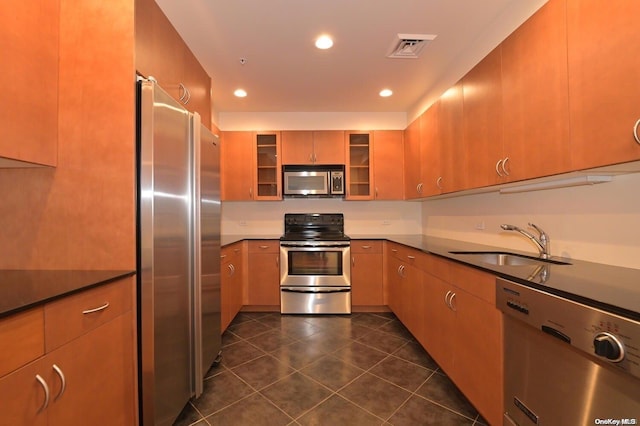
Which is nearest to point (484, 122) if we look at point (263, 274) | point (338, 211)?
point (338, 211)

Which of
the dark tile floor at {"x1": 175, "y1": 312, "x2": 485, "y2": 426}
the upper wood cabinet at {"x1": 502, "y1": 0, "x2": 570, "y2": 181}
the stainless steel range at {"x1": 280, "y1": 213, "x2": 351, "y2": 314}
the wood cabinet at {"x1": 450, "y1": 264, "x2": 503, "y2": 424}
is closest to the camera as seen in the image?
the upper wood cabinet at {"x1": 502, "y1": 0, "x2": 570, "y2": 181}

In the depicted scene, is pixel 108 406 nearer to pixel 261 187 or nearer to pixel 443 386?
pixel 443 386

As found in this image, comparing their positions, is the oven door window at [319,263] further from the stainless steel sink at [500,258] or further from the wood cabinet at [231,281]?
the stainless steel sink at [500,258]

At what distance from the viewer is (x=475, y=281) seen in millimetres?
1588

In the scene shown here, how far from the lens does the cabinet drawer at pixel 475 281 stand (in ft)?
4.76

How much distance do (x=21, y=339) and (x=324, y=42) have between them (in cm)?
240

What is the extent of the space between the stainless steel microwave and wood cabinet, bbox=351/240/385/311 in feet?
2.51

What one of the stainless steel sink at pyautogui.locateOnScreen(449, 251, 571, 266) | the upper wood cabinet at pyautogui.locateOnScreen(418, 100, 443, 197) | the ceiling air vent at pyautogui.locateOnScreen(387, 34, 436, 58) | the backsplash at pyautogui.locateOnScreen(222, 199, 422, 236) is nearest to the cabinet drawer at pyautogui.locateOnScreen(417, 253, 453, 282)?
the stainless steel sink at pyautogui.locateOnScreen(449, 251, 571, 266)

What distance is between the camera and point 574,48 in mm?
1239

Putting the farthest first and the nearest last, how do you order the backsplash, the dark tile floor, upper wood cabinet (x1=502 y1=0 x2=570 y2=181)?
1. the backsplash
2. the dark tile floor
3. upper wood cabinet (x1=502 y1=0 x2=570 y2=181)

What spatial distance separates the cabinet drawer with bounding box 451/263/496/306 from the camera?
1.45m

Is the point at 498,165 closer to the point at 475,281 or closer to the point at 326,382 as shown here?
the point at 475,281

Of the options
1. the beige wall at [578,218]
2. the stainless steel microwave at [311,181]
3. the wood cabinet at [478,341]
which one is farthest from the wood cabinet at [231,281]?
the beige wall at [578,218]

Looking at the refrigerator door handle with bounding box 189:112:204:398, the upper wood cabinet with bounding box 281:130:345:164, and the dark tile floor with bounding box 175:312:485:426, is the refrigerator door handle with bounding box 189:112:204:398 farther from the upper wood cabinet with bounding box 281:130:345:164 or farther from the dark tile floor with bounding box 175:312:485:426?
the upper wood cabinet with bounding box 281:130:345:164
